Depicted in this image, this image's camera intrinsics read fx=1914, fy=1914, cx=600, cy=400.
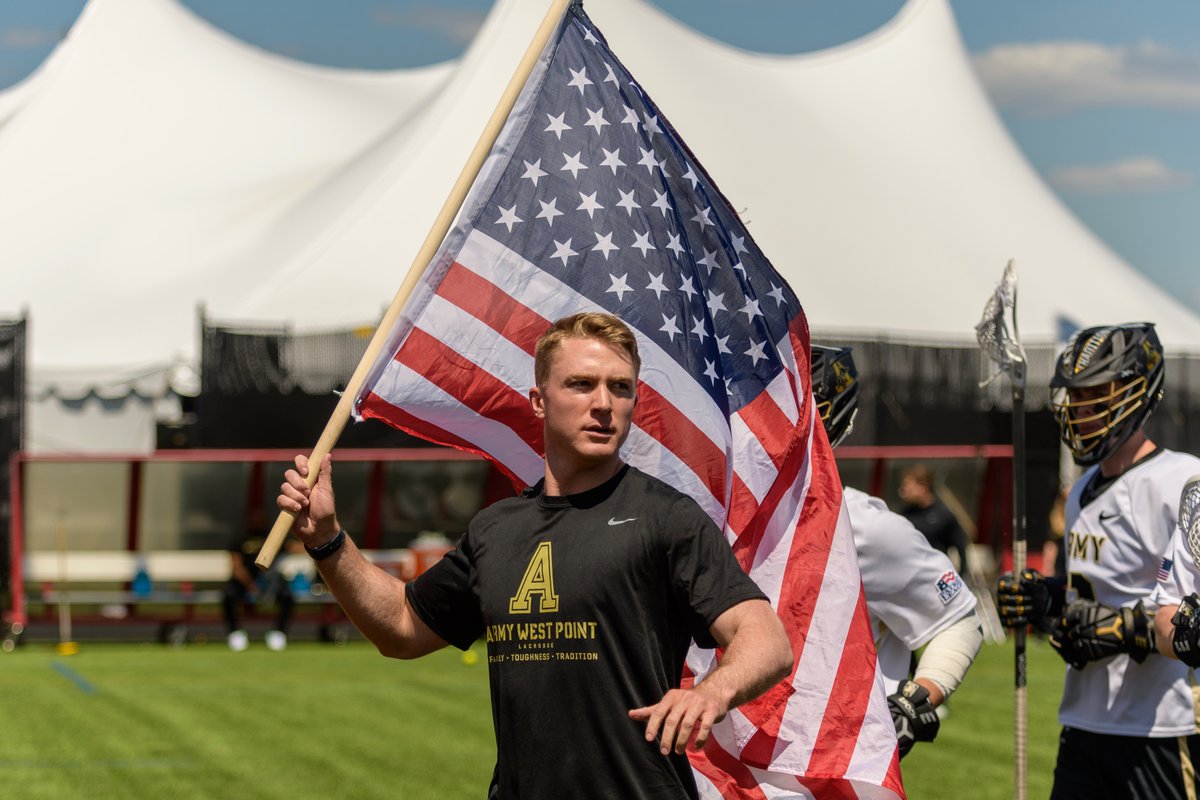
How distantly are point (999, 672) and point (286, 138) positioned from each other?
31.5 m

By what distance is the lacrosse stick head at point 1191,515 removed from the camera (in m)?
5.62

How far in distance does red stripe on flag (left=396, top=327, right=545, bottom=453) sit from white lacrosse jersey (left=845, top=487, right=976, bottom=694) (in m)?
1.21

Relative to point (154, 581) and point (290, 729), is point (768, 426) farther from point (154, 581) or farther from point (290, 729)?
point (154, 581)

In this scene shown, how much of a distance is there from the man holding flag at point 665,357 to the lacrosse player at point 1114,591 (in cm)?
121

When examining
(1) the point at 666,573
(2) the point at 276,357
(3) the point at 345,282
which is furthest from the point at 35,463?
(1) the point at 666,573

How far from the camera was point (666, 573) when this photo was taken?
3.85 m

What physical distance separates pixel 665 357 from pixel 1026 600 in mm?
1835

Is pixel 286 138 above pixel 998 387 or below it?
above

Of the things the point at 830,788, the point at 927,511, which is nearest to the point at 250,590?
the point at 927,511

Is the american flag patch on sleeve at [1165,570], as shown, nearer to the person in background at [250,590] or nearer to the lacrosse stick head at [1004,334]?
the lacrosse stick head at [1004,334]

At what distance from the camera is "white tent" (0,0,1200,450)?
32.2 metres

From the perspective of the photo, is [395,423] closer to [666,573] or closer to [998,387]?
[666,573]

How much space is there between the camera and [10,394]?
21.0m

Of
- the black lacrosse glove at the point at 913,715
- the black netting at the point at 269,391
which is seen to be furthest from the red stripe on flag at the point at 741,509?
the black netting at the point at 269,391
